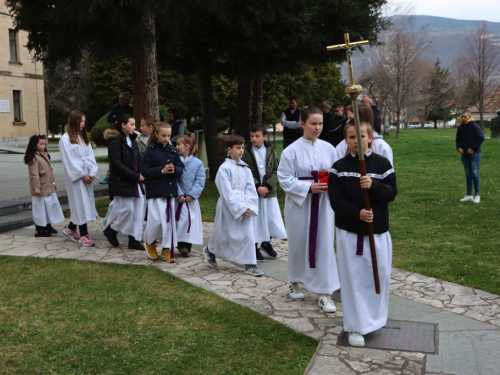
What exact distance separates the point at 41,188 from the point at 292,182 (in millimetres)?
5018

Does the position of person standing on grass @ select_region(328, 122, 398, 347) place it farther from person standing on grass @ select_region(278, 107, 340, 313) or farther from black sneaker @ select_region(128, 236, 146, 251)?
black sneaker @ select_region(128, 236, 146, 251)

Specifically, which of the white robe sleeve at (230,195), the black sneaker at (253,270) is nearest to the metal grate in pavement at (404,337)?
the black sneaker at (253,270)

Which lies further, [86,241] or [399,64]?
[399,64]

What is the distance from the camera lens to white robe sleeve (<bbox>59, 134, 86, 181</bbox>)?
28.0 feet

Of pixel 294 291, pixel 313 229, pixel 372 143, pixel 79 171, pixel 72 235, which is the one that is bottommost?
pixel 294 291

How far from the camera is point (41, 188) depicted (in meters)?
9.30

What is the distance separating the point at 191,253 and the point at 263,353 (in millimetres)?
3648

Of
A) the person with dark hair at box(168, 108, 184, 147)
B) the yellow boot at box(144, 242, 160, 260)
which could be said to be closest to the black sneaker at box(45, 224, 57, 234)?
the yellow boot at box(144, 242, 160, 260)

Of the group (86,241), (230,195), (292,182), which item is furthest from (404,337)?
(86,241)

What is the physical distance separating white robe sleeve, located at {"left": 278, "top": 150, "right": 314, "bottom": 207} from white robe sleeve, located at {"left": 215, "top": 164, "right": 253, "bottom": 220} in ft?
3.53

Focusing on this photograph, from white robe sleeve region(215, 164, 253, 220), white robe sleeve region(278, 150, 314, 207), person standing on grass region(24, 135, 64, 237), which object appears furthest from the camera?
person standing on grass region(24, 135, 64, 237)

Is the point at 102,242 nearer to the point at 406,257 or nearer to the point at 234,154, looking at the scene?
the point at 234,154

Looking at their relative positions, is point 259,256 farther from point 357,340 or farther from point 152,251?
point 357,340

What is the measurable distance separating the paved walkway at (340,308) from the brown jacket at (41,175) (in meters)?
0.95
